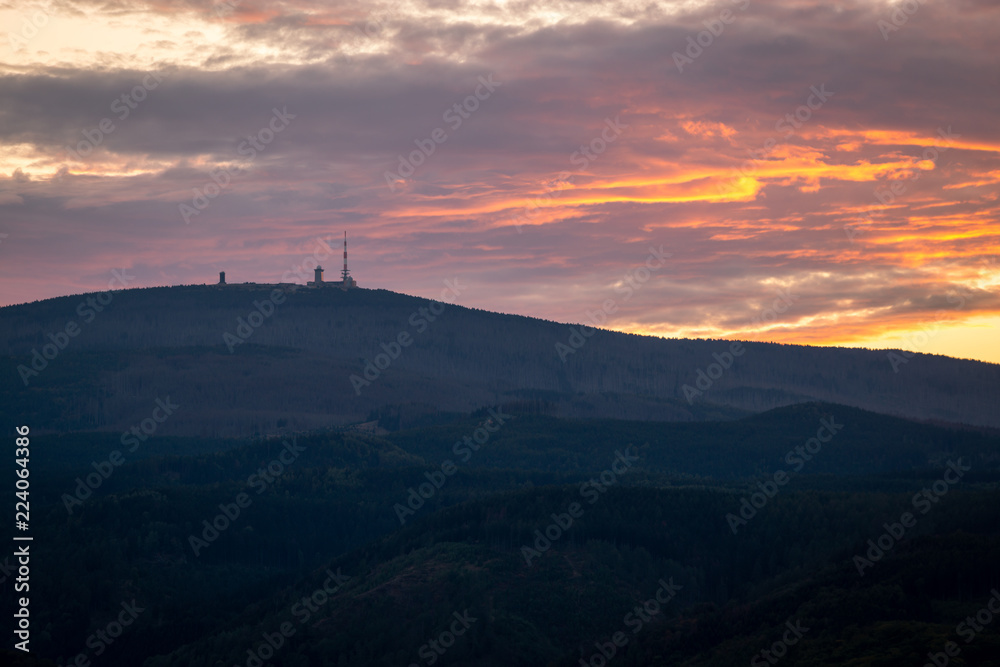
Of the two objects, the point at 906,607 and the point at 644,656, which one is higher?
the point at 906,607

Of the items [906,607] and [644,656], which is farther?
[644,656]

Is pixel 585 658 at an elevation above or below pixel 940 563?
below

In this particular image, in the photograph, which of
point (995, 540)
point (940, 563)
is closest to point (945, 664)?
point (940, 563)

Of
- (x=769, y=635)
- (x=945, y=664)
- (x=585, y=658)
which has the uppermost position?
(x=945, y=664)

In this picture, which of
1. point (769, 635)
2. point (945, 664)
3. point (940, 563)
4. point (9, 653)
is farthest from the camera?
point (940, 563)

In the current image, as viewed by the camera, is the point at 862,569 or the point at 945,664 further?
the point at 862,569

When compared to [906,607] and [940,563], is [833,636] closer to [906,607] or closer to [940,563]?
[906,607]

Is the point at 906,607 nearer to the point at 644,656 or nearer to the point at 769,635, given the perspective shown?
the point at 769,635

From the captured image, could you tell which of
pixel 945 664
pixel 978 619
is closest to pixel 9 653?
pixel 945 664

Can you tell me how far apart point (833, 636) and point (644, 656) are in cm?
3324

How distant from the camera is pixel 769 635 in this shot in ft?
574

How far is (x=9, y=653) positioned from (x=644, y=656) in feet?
311

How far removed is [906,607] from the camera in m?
176

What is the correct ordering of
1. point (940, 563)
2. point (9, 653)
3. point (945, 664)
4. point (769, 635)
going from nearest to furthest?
point (945, 664) → point (9, 653) → point (769, 635) → point (940, 563)
